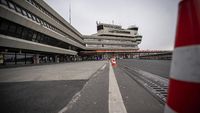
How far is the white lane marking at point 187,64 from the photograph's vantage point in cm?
107

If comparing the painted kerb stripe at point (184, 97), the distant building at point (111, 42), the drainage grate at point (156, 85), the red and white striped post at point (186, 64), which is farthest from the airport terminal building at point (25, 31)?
the distant building at point (111, 42)

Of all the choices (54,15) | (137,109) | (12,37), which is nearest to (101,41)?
(54,15)

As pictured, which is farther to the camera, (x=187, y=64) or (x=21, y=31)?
(x=21, y=31)

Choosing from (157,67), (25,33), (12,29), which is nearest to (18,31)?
(12,29)

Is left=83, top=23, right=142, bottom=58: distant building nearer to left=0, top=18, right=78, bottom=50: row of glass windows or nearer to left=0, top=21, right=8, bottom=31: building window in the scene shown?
left=0, top=18, right=78, bottom=50: row of glass windows

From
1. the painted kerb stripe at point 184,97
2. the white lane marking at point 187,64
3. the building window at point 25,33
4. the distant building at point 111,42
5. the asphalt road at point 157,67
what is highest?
the distant building at point 111,42

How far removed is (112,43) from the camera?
336 ft

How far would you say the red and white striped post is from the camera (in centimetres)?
105

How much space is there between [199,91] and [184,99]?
0.47 feet

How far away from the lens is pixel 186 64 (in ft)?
3.72

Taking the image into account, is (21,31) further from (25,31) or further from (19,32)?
(25,31)

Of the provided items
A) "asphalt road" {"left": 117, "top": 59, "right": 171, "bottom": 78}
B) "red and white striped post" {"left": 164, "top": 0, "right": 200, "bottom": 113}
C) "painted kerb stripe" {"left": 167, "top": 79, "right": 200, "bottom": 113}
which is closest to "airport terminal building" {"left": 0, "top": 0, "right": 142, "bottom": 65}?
"asphalt road" {"left": 117, "top": 59, "right": 171, "bottom": 78}

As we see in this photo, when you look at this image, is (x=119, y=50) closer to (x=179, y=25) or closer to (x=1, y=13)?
(x=1, y=13)

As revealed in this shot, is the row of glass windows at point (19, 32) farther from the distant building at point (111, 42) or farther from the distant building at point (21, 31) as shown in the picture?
the distant building at point (111, 42)
